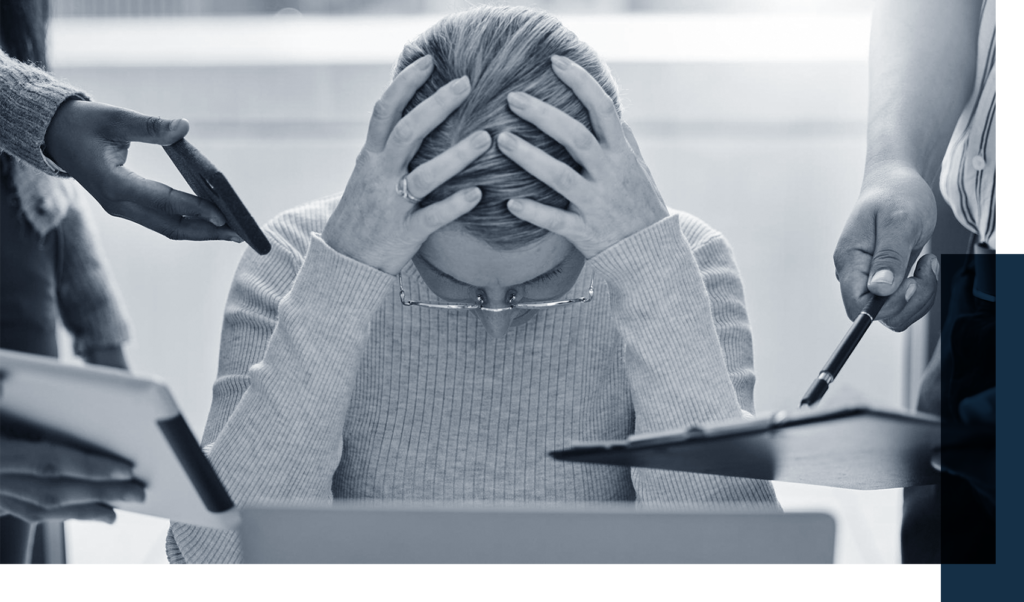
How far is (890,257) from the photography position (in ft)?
3.06

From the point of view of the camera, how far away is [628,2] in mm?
2225

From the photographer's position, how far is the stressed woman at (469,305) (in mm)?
830

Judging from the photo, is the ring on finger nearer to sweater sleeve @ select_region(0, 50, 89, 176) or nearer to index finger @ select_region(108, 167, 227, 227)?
index finger @ select_region(108, 167, 227, 227)

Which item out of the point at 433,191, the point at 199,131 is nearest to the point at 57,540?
the point at 199,131

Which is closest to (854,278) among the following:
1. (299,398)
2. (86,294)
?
(299,398)

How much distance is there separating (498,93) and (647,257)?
0.21 meters

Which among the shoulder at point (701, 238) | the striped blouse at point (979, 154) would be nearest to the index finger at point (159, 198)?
the shoulder at point (701, 238)

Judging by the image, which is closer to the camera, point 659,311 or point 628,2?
point 659,311

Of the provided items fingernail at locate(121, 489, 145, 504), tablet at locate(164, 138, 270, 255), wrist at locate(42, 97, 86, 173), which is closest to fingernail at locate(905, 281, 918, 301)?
tablet at locate(164, 138, 270, 255)

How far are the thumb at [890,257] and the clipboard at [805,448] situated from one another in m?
0.24

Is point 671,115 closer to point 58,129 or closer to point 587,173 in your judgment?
point 587,173

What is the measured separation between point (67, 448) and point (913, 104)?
98 centimetres

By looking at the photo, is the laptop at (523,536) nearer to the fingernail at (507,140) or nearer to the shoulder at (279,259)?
the fingernail at (507,140)
